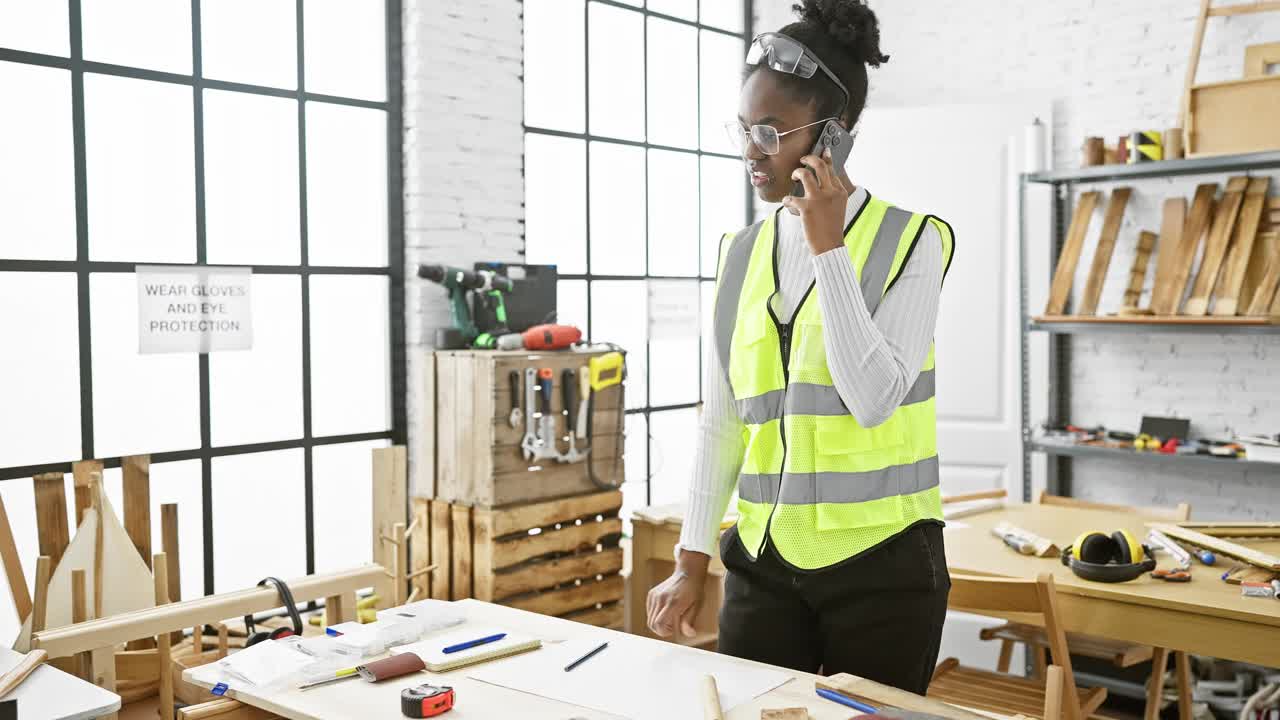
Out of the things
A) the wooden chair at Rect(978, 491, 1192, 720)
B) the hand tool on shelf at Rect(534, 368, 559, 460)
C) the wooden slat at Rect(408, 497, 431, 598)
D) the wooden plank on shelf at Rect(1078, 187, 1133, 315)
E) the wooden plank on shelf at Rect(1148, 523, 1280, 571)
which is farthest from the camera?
the wooden plank on shelf at Rect(1078, 187, 1133, 315)

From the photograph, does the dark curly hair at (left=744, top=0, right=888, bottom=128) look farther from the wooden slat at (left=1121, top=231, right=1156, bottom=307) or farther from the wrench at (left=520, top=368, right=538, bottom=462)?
the wooden slat at (left=1121, top=231, right=1156, bottom=307)

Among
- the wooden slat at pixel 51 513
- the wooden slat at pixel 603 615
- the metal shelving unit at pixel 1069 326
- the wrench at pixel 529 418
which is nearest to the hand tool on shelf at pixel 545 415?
the wrench at pixel 529 418

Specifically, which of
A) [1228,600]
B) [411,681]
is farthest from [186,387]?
[1228,600]

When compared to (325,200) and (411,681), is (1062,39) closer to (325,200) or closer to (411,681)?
(325,200)

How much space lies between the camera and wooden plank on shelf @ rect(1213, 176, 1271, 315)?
4125mm

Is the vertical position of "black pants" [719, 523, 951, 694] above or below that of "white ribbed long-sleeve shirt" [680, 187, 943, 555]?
below

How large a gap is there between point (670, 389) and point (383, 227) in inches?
68.7

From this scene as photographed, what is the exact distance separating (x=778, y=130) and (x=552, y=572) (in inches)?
91.1

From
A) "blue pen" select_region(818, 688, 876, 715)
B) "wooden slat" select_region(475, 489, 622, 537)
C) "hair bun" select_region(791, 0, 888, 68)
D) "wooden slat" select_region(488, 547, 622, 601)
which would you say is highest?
"hair bun" select_region(791, 0, 888, 68)

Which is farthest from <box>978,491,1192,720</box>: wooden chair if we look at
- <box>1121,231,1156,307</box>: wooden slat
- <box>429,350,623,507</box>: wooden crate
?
<box>429,350,623,507</box>: wooden crate

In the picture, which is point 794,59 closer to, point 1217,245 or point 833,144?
point 833,144

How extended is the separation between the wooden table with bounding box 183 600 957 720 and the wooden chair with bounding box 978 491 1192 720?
1873mm

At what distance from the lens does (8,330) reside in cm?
292

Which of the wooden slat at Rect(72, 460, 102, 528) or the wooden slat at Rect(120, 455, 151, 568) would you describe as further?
the wooden slat at Rect(120, 455, 151, 568)
